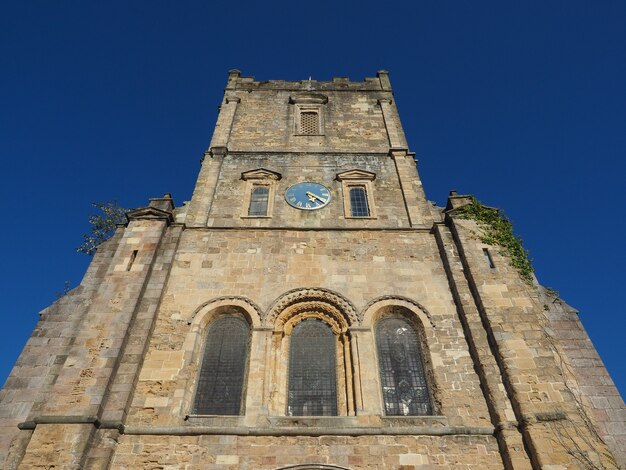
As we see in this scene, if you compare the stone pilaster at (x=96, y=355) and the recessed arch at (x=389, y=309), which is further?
the recessed arch at (x=389, y=309)

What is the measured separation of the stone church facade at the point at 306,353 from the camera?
28.0ft

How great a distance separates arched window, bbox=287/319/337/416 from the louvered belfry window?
10.2 meters

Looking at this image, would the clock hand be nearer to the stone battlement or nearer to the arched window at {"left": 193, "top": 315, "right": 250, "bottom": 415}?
the arched window at {"left": 193, "top": 315, "right": 250, "bottom": 415}

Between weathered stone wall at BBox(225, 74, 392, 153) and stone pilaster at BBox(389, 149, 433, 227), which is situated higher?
weathered stone wall at BBox(225, 74, 392, 153)

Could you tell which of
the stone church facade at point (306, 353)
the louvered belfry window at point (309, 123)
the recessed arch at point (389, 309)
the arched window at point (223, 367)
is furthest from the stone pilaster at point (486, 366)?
the louvered belfry window at point (309, 123)

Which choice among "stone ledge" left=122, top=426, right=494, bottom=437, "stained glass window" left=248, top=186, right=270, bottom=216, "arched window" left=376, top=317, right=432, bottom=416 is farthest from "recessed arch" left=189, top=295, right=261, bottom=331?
"stained glass window" left=248, top=186, right=270, bottom=216

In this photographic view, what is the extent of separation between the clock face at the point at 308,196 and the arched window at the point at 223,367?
4749 millimetres

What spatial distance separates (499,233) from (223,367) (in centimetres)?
803

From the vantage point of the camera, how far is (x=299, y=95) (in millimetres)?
21141

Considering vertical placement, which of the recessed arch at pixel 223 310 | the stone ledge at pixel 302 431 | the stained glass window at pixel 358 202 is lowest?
the stone ledge at pixel 302 431

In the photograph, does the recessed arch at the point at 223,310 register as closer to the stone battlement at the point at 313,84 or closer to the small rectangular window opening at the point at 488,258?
the small rectangular window opening at the point at 488,258

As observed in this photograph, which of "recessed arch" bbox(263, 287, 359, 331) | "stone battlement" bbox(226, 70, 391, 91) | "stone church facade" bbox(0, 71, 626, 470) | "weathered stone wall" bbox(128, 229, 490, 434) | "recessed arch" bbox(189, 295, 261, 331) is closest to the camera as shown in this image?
"stone church facade" bbox(0, 71, 626, 470)

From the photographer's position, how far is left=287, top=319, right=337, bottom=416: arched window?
32.2 feet

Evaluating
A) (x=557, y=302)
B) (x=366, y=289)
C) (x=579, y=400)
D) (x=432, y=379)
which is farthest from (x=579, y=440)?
(x=366, y=289)
